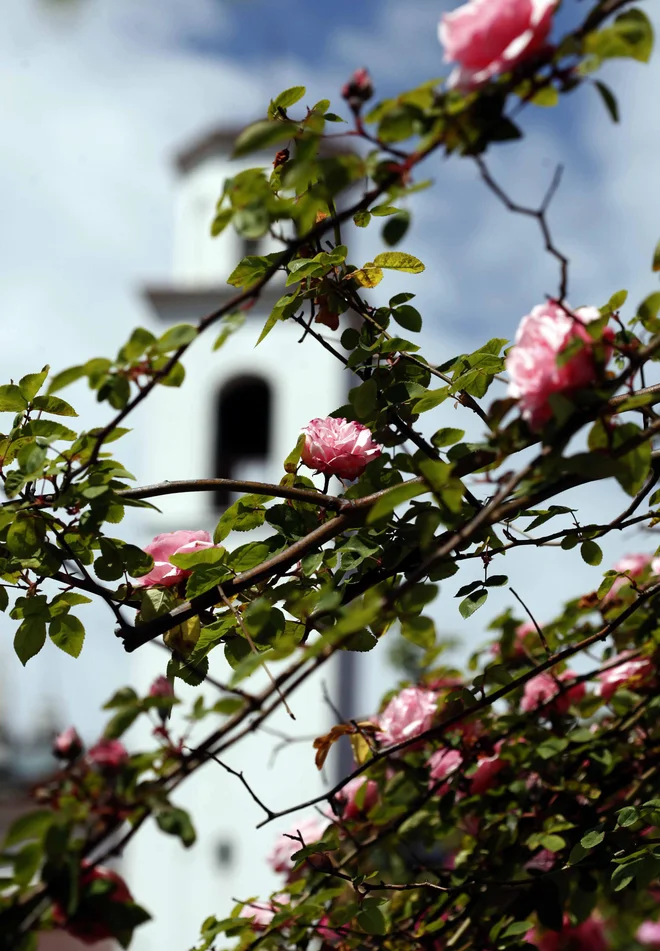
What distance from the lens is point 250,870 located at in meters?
7.40

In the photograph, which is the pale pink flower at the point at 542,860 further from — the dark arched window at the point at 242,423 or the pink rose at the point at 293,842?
the dark arched window at the point at 242,423

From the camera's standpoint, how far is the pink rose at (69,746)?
715 millimetres

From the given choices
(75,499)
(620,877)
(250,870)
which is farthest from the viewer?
(250,870)

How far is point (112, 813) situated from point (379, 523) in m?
0.32

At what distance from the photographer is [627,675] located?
133cm

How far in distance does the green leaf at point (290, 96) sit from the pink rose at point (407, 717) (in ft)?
2.23

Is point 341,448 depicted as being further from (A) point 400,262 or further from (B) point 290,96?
(B) point 290,96

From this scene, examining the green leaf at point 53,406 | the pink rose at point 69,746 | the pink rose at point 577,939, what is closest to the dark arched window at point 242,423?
the pink rose at point 577,939

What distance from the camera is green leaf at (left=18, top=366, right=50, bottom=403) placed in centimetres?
101

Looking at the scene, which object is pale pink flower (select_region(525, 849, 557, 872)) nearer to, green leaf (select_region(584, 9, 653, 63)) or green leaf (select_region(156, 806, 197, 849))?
green leaf (select_region(156, 806, 197, 849))

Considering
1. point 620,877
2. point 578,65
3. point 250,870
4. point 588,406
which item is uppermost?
point 250,870

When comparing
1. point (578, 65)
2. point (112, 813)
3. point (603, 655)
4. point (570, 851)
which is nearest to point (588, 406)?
point (578, 65)

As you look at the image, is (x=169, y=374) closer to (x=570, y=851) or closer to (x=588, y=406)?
(x=588, y=406)

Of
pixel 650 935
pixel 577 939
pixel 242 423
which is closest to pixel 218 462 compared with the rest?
pixel 242 423
